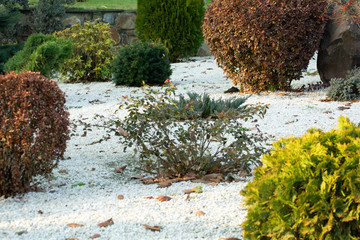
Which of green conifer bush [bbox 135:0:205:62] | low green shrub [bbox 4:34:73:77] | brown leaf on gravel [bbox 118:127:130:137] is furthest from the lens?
green conifer bush [bbox 135:0:205:62]

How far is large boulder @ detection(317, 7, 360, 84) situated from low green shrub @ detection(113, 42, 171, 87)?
11.0ft

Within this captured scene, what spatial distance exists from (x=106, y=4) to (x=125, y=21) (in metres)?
3.01

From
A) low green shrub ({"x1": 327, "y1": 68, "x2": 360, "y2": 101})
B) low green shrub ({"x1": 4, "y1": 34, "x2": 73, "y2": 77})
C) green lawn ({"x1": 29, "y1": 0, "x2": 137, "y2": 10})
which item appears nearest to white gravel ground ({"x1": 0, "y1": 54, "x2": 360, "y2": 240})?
low green shrub ({"x1": 327, "y1": 68, "x2": 360, "y2": 101})

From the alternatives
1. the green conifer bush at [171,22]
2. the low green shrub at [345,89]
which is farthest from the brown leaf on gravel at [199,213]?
the green conifer bush at [171,22]

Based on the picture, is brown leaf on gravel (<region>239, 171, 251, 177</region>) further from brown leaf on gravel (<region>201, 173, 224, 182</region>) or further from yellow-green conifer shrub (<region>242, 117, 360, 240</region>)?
yellow-green conifer shrub (<region>242, 117, 360, 240</region>)

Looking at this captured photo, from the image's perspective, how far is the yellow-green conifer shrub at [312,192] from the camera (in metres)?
2.22

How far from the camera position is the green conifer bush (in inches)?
496

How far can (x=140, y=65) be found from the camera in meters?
9.28

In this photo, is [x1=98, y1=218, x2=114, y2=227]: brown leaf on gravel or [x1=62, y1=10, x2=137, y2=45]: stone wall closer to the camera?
[x1=98, y1=218, x2=114, y2=227]: brown leaf on gravel

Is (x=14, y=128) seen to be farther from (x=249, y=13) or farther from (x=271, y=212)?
(x=249, y=13)

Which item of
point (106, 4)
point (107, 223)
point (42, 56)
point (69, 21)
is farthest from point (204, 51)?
point (107, 223)

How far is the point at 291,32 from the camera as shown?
7.14 m

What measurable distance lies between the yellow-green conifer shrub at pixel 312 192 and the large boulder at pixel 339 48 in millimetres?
5692

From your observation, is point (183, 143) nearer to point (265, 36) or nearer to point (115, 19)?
Answer: point (265, 36)
